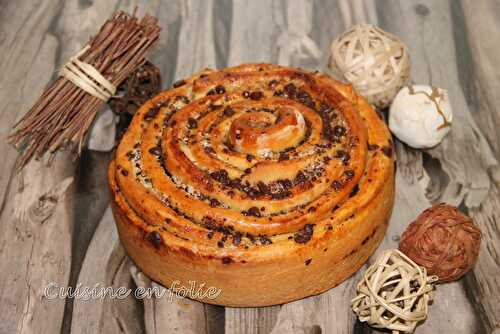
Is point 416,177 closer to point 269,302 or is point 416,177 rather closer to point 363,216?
point 363,216

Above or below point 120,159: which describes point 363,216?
below

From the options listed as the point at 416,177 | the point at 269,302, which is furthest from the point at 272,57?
the point at 269,302

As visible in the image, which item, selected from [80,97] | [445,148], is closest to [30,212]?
[80,97]

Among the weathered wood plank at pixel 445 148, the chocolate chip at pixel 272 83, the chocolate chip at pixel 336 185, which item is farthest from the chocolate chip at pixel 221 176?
the weathered wood plank at pixel 445 148

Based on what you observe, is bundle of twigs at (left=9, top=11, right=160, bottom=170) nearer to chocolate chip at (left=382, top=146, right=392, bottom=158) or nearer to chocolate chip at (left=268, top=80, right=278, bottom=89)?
chocolate chip at (left=268, top=80, right=278, bottom=89)

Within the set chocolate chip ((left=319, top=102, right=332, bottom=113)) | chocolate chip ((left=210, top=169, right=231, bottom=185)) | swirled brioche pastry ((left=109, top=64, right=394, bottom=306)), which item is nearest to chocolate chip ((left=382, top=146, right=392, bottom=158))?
swirled brioche pastry ((left=109, top=64, right=394, bottom=306))

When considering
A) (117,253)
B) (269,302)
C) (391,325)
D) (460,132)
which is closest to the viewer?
(391,325)

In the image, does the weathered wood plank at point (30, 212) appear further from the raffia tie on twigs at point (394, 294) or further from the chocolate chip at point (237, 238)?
the raffia tie on twigs at point (394, 294)
